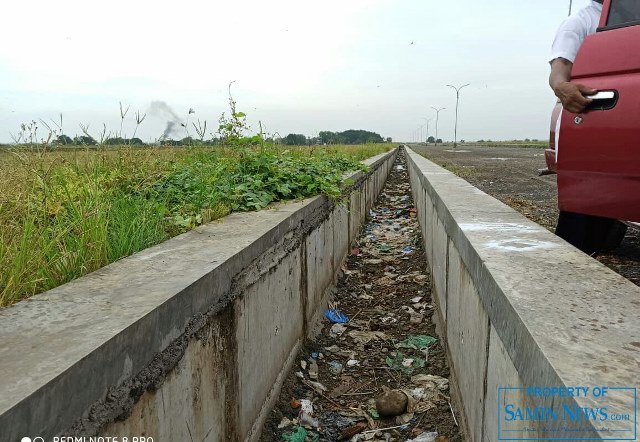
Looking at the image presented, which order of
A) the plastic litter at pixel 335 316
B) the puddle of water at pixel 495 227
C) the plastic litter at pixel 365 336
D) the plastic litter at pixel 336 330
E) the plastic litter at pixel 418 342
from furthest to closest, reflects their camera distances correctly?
the plastic litter at pixel 335 316, the plastic litter at pixel 336 330, the plastic litter at pixel 365 336, the plastic litter at pixel 418 342, the puddle of water at pixel 495 227

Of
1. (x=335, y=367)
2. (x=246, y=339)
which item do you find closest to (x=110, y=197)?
(x=246, y=339)

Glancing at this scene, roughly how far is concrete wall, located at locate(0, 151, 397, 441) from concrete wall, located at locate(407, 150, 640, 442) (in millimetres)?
1009

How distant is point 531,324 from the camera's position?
1452 mm

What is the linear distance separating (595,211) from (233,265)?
6.78ft

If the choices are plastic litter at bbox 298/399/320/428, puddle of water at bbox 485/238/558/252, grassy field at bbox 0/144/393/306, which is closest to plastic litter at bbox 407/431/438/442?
plastic litter at bbox 298/399/320/428

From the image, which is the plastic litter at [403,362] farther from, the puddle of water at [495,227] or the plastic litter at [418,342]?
the puddle of water at [495,227]

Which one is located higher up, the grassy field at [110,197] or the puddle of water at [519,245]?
the grassy field at [110,197]

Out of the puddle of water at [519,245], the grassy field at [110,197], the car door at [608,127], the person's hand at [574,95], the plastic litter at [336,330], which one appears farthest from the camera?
the plastic litter at [336,330]

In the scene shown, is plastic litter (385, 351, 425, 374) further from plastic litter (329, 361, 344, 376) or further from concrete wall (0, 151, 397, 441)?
concrete wall (0, 151, 397, 441)

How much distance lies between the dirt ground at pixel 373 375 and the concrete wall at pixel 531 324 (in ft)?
1.11

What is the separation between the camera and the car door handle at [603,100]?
2.59 meters

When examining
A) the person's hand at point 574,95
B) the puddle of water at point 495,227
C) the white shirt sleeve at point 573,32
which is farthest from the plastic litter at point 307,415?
the white shirt sleeve at point 573,32

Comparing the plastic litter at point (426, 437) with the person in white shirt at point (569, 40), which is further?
the person in white shirt at point (569, 40)

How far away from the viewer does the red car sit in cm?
254
